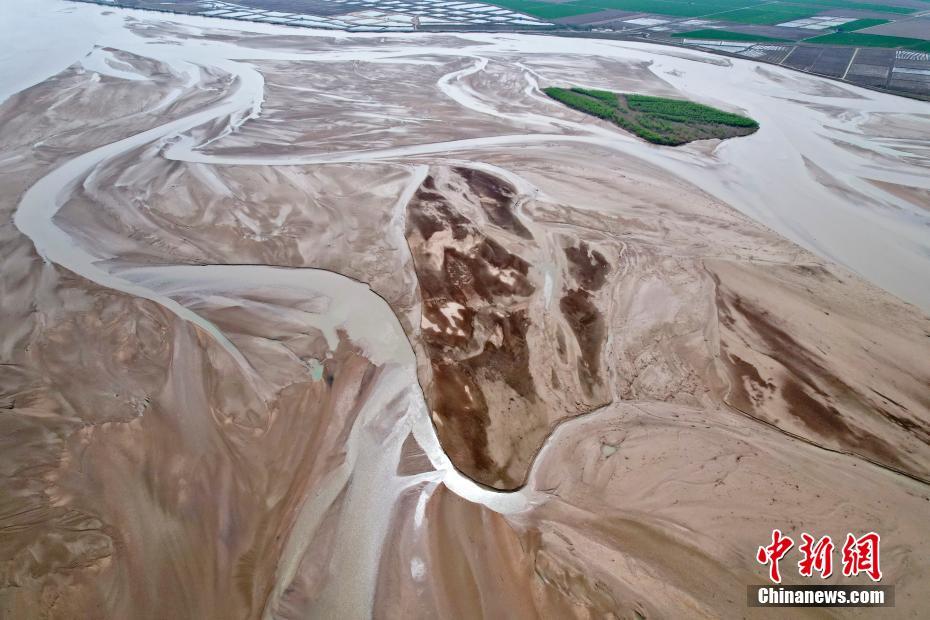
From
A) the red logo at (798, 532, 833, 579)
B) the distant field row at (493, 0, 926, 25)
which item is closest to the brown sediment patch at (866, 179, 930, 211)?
the red logo at (798, 532, 833, 579)

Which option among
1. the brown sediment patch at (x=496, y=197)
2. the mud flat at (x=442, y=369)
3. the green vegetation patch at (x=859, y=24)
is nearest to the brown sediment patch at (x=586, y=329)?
the mud flat at (x=442, y=369)

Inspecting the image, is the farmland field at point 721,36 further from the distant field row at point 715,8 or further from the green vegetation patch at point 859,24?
the green vegetation patch at point 859,24

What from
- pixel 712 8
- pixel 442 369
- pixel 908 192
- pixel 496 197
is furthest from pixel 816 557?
pixel 712 8

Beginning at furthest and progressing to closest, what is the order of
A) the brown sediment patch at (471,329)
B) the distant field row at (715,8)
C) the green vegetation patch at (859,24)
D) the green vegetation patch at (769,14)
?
1. the distant field row at (715,8)
2. the green vegetation patch at (769,14)
3. the green vegetation patch at (859,24)
4. the brown sediment patch at (471,329)

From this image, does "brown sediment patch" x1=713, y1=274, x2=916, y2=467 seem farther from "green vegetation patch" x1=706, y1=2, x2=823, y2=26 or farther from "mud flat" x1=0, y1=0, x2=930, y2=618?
"green vegetation patch" x1=706, y1=2, x2=823, y2=26

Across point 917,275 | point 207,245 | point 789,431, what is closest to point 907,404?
point 789,431
